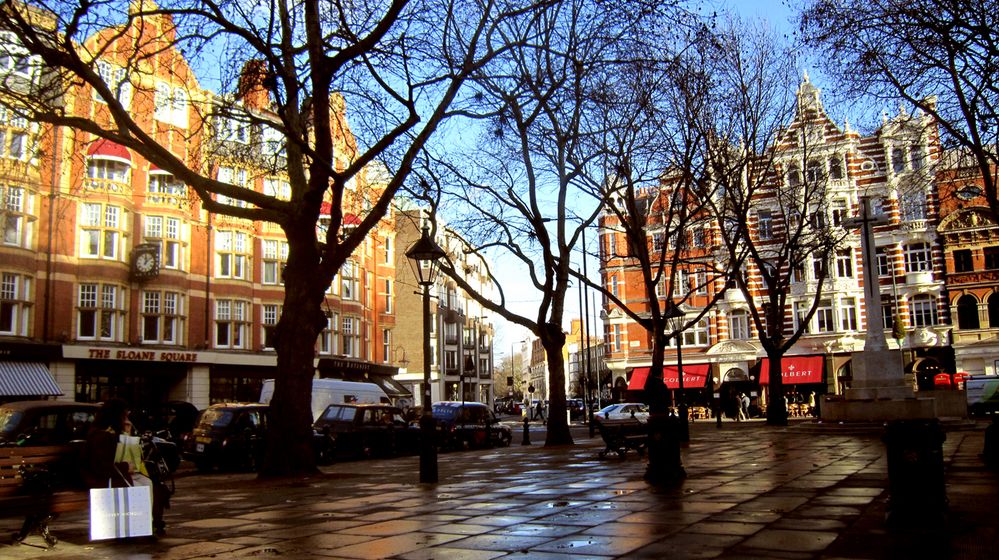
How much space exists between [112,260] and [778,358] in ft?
90.8

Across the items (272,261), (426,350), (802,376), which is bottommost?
(802,376)

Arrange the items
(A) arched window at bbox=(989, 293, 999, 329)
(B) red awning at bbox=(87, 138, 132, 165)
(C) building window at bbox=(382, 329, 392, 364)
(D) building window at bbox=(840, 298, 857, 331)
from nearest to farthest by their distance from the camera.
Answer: (B) red awning at bbox=(87, 138, 132, 165) → (A) arched window at bbox=(989, 293, 999, 329) → (D) building window at bbox=(840, 298, 857, 331) → (C) building window at bbox=(382, 329, 392, 364)

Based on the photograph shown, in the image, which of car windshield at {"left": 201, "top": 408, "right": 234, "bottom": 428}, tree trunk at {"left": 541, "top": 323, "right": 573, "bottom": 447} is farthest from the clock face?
tree trunk at {"left": 541, "top": 323, "right": 573, "bottom": 447}

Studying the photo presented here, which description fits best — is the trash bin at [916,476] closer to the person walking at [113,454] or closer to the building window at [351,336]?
the person walking at [113,454]

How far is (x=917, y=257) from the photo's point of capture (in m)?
48.6

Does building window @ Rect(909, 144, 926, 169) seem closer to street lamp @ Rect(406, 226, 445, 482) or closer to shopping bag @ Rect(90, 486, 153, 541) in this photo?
street lamp @ Rect(406, 226, 445, 482)

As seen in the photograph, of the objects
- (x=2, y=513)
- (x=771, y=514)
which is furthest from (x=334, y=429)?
(x=771, y=514)

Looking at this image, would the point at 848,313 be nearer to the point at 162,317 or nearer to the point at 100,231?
the point at 162,317

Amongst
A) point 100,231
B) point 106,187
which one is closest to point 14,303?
point 100,231

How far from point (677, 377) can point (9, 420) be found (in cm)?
4363

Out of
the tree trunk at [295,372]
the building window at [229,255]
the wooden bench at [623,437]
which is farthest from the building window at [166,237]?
the wooden bench at [623,437]

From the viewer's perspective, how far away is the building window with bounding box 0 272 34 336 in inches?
1212

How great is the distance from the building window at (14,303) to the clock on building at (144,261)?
4.29 metres

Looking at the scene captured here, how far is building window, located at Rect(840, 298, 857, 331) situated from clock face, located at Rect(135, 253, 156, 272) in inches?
1513
